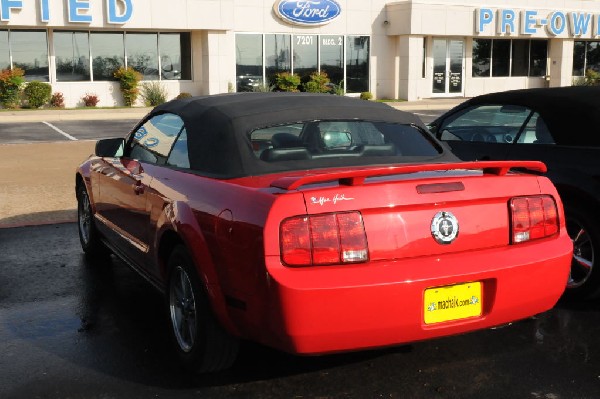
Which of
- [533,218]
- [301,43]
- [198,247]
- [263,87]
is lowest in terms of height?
[198,247]

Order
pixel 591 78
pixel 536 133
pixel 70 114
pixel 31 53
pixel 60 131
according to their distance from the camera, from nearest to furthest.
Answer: pixel 536 133 < pixel 60 131 < pixel 70 114 < pixel 31 53 < pixel 591 78

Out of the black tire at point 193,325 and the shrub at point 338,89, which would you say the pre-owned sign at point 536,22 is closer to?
the shrub at point 338,89

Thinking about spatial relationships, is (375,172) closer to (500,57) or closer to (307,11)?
(307,11)

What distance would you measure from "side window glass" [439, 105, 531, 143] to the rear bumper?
2475 millimetres

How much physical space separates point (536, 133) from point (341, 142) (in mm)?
1853

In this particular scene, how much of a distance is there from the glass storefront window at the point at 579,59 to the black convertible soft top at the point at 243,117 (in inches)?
1421

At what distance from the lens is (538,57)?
121 feet

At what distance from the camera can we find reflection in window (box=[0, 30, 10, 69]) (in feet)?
86.9

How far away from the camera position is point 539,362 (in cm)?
424

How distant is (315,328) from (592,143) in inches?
114

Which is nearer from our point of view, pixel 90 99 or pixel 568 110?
pixel 568 110

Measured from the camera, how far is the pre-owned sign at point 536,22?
33156mm

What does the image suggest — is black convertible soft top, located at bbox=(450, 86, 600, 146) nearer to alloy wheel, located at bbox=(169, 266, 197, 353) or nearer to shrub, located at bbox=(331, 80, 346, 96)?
alloy wheel, located at bbox=(169, 266, 197, 353)

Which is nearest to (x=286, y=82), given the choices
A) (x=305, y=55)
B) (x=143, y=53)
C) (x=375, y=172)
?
(x=305, y=55)
